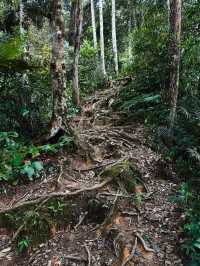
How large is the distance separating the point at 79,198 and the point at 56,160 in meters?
1.18

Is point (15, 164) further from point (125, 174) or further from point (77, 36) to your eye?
point (77, 36)

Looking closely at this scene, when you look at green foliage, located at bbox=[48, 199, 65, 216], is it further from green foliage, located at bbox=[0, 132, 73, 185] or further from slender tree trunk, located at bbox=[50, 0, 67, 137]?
slender tree trunk, located at bbox=[50, 0, 67, 137]

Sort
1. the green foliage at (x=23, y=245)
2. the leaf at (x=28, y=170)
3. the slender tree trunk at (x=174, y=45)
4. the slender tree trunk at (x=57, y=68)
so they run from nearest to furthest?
1. the green foliage at (x=23, y=245)
2. the leaf at (x=28, y=170)
3. the slender tree trunk at (x=57, y=68)
4. the slender tree trunk at (x=174, y=45)

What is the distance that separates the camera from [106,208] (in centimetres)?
505

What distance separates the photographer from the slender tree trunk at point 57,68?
21.4 ft

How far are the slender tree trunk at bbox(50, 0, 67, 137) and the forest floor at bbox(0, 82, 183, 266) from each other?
598 mm

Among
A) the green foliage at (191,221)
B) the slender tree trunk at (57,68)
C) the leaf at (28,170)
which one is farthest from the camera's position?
the slender tree trunk at (57,68)

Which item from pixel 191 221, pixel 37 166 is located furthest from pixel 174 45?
pixel 191 221

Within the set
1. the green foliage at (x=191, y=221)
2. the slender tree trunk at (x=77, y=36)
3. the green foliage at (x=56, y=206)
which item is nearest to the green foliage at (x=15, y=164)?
the green foliage at (x=56, y=206)

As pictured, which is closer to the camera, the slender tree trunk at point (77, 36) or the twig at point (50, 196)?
the twig at point (50, 196)

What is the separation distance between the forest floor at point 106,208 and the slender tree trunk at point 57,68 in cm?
60

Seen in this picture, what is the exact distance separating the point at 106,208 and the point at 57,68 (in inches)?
117

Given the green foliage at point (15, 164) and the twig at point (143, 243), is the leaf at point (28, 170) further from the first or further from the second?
the twig at point (143, 243)

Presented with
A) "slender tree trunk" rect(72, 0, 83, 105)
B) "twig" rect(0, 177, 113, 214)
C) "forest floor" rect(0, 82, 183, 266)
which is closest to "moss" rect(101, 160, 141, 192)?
"forest floor" rect(0, 82, 183, 266)
